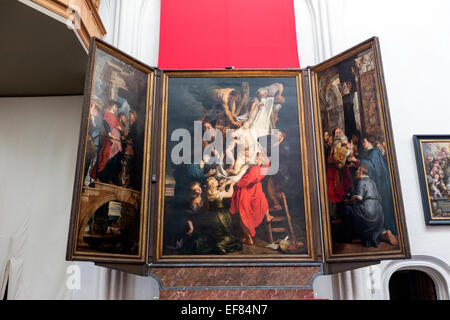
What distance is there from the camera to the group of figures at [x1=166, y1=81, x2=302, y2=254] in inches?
266

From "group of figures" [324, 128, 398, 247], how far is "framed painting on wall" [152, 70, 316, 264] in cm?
45

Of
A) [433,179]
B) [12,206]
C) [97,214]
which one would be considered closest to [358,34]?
[433,179]

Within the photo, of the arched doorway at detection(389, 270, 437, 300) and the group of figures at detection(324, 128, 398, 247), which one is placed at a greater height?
the group of figures at detection(324, 128, 398, 247)

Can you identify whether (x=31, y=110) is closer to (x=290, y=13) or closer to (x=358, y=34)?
(x=290, y=13)

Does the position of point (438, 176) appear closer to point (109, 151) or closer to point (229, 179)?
point (229, 179)

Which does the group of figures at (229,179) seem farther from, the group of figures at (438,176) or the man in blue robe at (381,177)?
the group of figures at (438,176)

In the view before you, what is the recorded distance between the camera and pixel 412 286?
8.95 metres

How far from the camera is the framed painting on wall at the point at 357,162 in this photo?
19.6 feet

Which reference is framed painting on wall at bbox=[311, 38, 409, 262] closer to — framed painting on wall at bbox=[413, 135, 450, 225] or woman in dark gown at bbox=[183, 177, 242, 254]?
woman in dark gown at bbox=[183, 177, 242, 254]

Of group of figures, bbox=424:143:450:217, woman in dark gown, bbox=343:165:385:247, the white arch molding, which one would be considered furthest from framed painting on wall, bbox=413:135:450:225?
woman in dark gown, bbox=343:165:385:247

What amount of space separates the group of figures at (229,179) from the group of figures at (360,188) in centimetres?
91

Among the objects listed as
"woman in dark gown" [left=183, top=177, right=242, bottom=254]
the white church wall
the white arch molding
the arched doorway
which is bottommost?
the arched doorway

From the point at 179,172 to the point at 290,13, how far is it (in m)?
4.12

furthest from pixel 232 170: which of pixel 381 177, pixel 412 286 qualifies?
pixel 412 286
